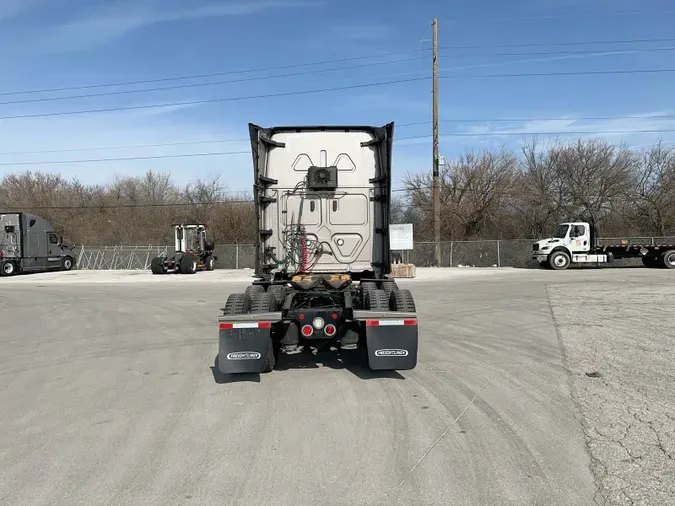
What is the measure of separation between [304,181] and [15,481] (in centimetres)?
624

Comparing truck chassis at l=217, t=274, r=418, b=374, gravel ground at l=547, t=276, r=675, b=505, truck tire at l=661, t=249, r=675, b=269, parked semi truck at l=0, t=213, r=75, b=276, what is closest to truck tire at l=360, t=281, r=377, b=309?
truck chassis at l=217, t=274, r=418, b=374

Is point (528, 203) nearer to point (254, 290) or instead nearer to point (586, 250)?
point (586, 250)

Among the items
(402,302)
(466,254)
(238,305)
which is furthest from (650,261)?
(238,305)

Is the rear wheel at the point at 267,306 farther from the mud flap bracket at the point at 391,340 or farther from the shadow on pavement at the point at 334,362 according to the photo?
the mud flap bracket at the point at 391,340

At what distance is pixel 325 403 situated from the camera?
604 cm

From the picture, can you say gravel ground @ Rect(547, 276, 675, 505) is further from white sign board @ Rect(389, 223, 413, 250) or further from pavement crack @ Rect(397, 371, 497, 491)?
white sign board @ Rect(389, 223, 413, 250)

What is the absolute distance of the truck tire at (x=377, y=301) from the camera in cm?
728

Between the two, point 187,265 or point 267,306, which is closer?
point 267,306

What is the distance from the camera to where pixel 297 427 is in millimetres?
5234

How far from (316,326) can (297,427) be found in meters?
2.11

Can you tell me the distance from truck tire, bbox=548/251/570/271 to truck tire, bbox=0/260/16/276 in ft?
113

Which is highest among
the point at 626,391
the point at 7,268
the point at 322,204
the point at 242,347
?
the point at 322,204

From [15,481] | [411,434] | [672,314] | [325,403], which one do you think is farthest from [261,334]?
[672,314]

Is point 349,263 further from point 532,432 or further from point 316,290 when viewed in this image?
point 532,432
